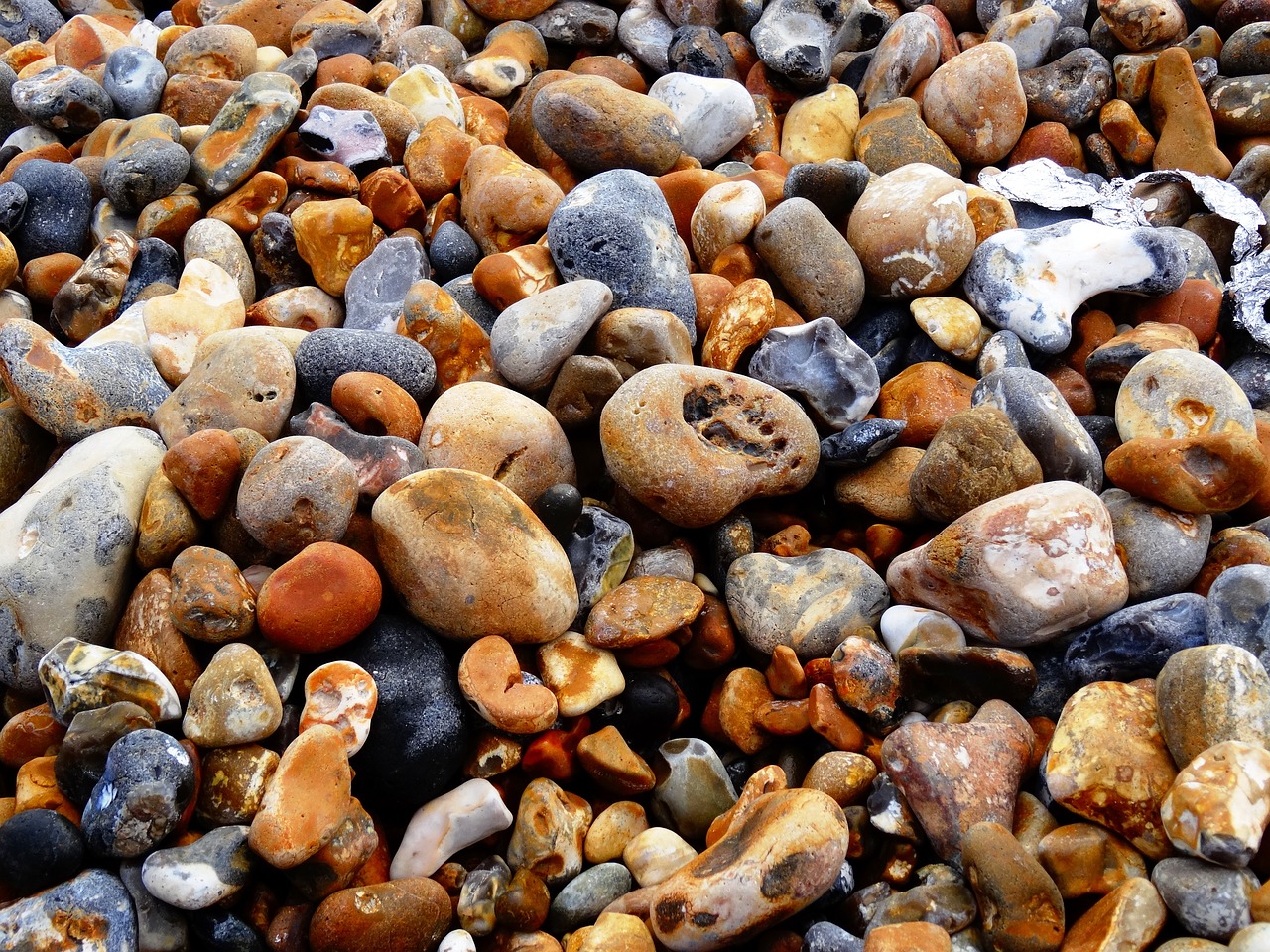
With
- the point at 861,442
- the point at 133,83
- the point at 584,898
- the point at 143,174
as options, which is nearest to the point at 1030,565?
the point at 861,442

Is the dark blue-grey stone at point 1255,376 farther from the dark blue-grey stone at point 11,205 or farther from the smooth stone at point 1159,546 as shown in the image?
the dark blue-grey stone at point 11,205

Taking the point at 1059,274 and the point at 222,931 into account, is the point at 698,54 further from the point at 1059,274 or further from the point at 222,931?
the point at 222,931

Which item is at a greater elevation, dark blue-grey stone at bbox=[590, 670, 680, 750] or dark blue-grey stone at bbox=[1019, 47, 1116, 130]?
dark blue-grey stone at bbox=[1019, 47, 1116, 130]

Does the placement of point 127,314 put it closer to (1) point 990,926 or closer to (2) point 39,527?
(2) point 39,527

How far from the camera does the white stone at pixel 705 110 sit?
3838 mm

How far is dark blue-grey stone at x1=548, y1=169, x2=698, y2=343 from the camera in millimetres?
2961

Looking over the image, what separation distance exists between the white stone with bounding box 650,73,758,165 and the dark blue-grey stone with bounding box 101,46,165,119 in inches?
77.3

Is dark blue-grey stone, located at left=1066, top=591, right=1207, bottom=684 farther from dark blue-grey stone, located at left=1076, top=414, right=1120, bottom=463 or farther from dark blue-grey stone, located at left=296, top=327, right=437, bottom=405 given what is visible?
dark blue-grey stone, located at left=296, top=327, right=437, bottom=405

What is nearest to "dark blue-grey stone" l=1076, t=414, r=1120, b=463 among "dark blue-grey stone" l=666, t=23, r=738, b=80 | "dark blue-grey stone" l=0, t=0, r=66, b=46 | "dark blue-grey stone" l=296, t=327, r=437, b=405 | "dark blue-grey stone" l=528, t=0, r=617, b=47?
"dark blue-grey stone" l=296, t=327, r=437, b=405

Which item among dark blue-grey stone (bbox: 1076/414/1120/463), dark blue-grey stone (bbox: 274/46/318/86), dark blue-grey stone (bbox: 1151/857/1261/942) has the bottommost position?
dark blue-grey stone (bbox: 1151/857/1261/942)

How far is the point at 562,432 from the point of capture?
273 centimetres

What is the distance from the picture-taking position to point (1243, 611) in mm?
2102

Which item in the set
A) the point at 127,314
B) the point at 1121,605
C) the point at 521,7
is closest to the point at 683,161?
the point at 521,7

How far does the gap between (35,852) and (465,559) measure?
3.19ft
